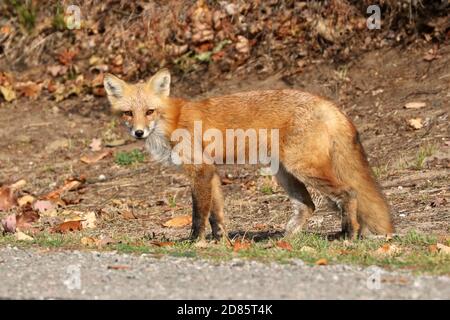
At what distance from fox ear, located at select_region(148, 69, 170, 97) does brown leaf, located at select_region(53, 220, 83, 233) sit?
5.84 feet

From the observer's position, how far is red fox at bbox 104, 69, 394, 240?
311 inches

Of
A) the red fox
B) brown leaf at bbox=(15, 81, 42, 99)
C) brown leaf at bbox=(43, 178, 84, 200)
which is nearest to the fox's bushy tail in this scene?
the red fox

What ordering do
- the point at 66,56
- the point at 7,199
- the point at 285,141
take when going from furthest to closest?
the point at 66,56
the point at 7,199
the point at 285,141

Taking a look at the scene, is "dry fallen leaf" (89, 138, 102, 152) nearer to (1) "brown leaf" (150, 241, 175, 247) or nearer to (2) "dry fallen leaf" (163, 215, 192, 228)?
(2) "dry fallen leaf" (163, 215, 192, 228)

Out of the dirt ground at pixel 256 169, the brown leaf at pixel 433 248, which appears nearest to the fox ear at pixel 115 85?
the dirt ground at pixel 256 169

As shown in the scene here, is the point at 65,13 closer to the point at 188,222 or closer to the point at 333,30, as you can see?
the point at 333,30

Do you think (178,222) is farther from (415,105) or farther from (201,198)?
(415,105)

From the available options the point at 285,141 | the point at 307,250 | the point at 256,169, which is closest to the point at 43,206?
the point at 256,169

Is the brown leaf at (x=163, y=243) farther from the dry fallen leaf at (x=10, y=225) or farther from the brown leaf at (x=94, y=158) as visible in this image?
→ the brown leaf at (x=94, y=158)

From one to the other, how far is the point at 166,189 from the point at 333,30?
14.7ft

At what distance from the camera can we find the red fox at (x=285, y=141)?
7.90m

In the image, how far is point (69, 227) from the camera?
9.12 meters

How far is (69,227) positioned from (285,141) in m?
2.65

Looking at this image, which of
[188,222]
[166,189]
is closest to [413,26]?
[166,189]
